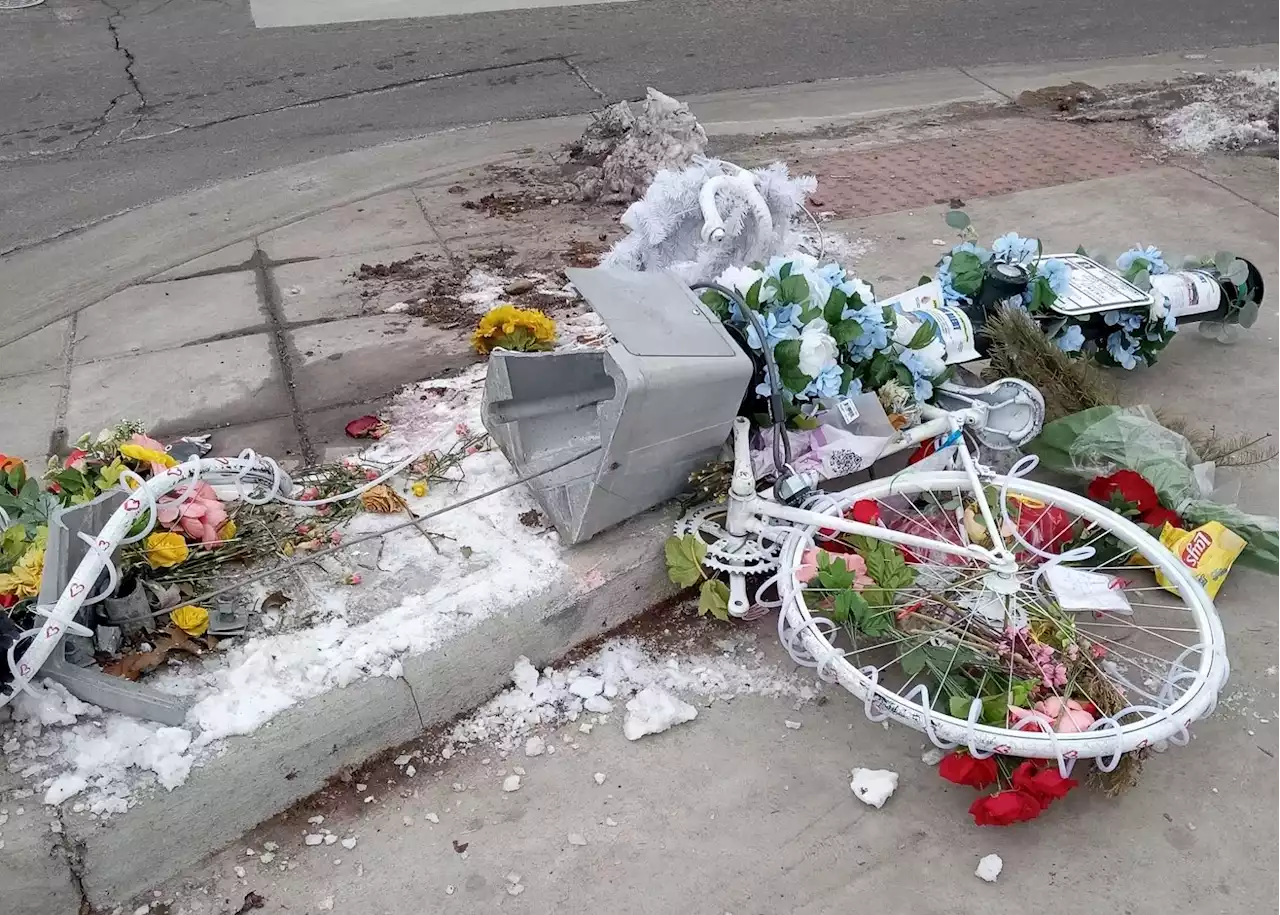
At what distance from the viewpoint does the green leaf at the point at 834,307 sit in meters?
2.86

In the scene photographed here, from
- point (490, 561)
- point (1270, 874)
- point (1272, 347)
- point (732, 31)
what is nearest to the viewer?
point (1270, 874)

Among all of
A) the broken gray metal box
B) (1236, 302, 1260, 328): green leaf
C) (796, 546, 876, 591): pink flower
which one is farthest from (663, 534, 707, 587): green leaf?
(1236, 302, 1260, 328): green leaf

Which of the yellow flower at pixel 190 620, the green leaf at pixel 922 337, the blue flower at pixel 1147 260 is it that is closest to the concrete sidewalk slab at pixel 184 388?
the yellow flower at pixel 190 620

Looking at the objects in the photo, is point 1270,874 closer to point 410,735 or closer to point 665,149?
point 410,735

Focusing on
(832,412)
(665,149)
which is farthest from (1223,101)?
(832,412)

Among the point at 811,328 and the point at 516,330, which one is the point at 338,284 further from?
the point at 811,328

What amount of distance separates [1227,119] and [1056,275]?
3484 mm

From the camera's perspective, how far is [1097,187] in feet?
17.4

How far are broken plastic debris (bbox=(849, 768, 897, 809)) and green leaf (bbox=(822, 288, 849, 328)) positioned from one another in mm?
1193

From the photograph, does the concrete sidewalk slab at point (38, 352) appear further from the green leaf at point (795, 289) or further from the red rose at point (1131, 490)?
the red rose at point (1131, 490)

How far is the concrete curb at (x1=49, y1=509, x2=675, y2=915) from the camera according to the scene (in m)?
2.15

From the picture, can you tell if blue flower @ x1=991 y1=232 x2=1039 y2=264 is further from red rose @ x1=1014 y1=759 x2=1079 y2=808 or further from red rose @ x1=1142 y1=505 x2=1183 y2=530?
red rose @ x1=1014 y1=759 x2=1079 y2=808

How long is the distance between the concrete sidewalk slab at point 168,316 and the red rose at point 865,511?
257cm

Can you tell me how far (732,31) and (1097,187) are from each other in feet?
14.1
